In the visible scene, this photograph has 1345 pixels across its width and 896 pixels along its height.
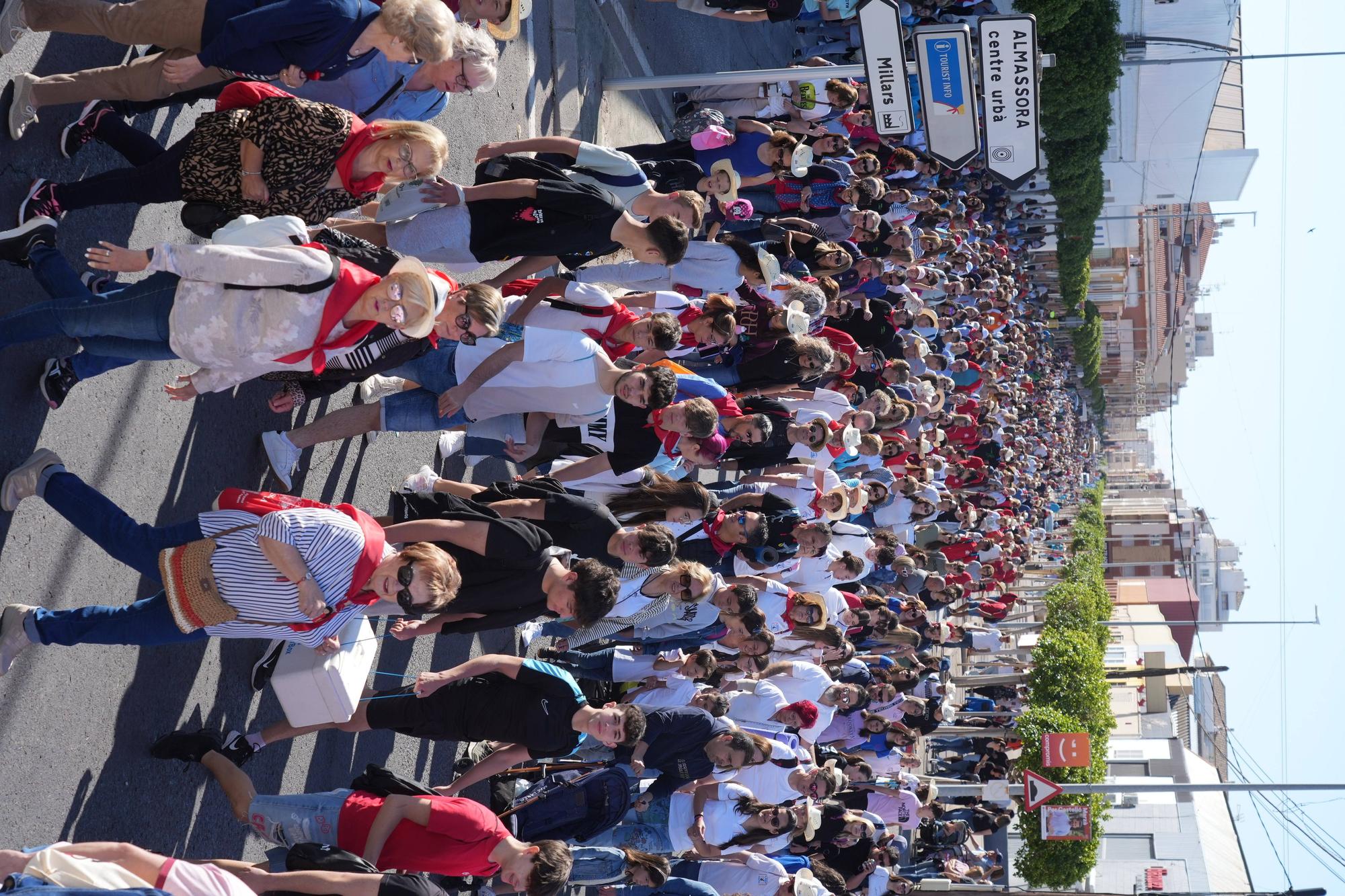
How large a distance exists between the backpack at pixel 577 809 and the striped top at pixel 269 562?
141 inches

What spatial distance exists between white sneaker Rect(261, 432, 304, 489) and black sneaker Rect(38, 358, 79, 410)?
4.64 feet

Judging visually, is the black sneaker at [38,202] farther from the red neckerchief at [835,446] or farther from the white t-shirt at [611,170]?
the red neckerchief at [835,446]

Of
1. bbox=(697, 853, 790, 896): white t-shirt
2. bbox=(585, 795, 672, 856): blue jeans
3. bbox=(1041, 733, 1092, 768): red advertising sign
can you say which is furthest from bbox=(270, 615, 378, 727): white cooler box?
bbox=(1041, 733, 1092, 768): red advertising sign

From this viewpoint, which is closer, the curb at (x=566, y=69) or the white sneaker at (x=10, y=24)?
the white sneaker at (x=10, y=24)

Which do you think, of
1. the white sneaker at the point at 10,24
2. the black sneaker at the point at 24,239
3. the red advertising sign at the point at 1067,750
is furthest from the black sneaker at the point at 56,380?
the red advertising sign at the point at 1067,750

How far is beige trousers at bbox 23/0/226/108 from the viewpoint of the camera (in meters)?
5.40

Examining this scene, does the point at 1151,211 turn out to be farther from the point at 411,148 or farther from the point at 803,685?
the point at 411,148

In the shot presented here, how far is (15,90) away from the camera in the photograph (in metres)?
5.75

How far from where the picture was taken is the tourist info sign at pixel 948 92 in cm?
984

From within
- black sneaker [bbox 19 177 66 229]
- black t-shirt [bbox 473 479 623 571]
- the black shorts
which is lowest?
the black shorts

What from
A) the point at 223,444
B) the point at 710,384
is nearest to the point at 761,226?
the point at 710,384

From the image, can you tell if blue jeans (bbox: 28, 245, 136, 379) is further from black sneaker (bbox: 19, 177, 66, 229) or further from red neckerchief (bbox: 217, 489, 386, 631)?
red neckerchief (bbox: 217, 489, 386, 631)

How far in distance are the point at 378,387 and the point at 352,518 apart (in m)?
3.26

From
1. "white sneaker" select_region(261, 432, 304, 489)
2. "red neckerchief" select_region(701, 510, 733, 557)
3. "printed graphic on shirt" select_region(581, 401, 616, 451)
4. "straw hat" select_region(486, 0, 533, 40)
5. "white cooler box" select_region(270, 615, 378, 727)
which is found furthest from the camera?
"red neckerchief" select_region(701, 510, 733, 557)
